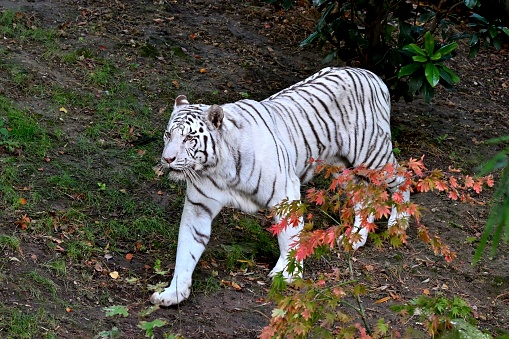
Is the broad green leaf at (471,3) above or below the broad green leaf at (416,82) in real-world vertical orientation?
above

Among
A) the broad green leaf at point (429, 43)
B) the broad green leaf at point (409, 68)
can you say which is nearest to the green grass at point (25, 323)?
the broad green leaf at point (409, 68)

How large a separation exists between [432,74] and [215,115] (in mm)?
2432

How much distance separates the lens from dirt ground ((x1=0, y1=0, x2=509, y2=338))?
454 cm

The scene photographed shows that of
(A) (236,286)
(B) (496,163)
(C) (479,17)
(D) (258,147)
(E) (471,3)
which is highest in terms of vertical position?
(B) (496,163)

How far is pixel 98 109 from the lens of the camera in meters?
6.68

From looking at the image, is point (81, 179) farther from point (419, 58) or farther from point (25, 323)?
point (419, 58)

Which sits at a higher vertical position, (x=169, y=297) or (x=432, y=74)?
(x=432, y=74)

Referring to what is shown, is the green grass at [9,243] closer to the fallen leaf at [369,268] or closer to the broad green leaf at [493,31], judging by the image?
the fallen leaf at [369,268]

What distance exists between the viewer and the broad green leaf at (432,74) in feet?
20.4

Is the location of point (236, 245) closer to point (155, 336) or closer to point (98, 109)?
point (155, 336)

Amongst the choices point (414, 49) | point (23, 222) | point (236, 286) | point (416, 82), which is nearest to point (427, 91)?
point (416, 82)

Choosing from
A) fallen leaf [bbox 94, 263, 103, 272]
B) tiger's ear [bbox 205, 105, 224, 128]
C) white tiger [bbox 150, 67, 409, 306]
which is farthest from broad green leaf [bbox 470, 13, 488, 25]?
fallen leaf [bbox 94, 263, 103, 272]

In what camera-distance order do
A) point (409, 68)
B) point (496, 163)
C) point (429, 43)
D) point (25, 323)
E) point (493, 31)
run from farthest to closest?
point (493, 31)
point (409, 68)
point (429, 43)
point (25, 323)
point (496, 163)

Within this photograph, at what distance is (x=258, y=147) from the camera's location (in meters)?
4.83
